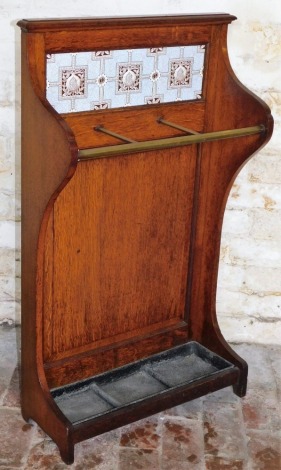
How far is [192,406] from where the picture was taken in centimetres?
304

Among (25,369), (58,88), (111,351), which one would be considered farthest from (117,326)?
(58,88)

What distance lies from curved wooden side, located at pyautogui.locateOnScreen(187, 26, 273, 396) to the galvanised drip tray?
86 mm

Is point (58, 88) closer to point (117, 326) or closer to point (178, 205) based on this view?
point (178, 205)

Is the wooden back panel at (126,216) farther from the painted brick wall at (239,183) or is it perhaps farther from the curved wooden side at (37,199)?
the painted brick wall at (239,183)

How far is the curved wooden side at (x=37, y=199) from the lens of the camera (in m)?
2.34

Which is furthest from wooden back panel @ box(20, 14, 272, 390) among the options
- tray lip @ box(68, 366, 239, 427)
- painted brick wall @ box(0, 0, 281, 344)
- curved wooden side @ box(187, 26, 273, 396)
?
painted brick wall @ box(0, 0, 281, 344)

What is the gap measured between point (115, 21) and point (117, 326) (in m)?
1.13

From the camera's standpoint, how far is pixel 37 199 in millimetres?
2502

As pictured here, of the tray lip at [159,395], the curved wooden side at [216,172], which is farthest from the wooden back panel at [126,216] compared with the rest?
the tray lip at [159,395]

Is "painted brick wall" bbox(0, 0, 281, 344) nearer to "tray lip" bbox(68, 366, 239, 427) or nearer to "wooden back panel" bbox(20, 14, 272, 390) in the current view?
"wooden back panel" bbox(20, 14, 272, 390)

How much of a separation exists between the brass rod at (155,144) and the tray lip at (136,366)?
2.81 ft

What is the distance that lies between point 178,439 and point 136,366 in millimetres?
335

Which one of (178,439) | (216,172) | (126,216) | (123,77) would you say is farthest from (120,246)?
(178,439)

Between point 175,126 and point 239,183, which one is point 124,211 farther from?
point 239,183
